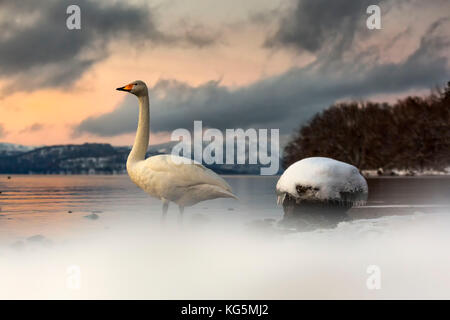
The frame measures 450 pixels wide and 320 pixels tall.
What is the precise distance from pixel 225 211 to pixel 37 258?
22.5ft

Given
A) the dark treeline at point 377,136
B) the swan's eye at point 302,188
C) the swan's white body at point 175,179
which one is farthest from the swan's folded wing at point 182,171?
the dark treeline at point 377,136

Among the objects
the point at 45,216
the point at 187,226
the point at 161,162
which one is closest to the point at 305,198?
the point at 187,226

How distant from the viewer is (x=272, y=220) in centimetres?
1113

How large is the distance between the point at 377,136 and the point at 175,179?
5229 centimetres

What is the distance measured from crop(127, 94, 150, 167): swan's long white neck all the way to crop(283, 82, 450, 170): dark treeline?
156ft

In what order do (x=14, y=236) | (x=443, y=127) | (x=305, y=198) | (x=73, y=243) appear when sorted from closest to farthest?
(x=73, y=243) → (x=14, y=236) → (x=305, y=198) → (x=443, y=127)

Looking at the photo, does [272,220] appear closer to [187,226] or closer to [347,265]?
[187,226]

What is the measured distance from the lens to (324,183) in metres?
10.4

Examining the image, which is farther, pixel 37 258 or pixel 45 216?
pixel 45 216

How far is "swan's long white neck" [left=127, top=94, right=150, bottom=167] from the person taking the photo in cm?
1020

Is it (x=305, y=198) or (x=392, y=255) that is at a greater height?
(x=305, y=198)

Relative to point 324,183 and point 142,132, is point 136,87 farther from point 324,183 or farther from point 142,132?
point 324,183

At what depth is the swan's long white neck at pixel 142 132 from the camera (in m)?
10.2

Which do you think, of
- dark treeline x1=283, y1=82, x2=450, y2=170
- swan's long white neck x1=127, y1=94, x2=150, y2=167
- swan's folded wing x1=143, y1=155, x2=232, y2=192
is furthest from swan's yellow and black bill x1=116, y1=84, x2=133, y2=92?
dark treeline x1=283, y1=82, x2=450, y2=170
